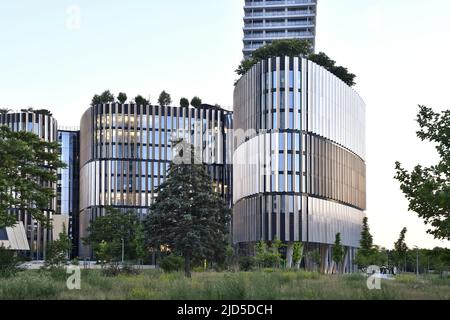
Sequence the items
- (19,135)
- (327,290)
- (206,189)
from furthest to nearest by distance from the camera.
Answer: (206,189) < (19,135) < (327,290)

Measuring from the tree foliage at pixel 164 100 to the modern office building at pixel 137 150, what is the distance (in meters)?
2.96

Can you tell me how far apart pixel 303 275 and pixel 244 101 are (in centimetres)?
5942

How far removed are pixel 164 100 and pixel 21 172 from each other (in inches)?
4086

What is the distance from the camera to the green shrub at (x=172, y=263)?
4959 centimetres

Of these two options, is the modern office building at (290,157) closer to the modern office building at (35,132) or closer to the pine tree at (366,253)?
the pine tree at (366,253)

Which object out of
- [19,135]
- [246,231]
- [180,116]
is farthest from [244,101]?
[19,135]

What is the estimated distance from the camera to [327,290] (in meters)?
25.3

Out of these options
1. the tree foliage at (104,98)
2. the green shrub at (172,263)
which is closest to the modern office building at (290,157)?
the green shrub at (172,263)

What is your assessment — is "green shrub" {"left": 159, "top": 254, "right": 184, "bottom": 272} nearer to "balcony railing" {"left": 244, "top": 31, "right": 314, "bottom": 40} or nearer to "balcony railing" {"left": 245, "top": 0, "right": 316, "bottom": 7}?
"balcony railing" {"left": 244, "top": 31, "right": 314, "bottom": 40}

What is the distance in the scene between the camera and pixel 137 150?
452 ft

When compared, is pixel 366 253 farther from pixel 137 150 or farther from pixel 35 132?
pixel 35 132

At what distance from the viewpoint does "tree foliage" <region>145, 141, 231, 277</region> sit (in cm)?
4647

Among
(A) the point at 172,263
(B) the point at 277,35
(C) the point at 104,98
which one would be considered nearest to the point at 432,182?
(A) the point at 172,263
